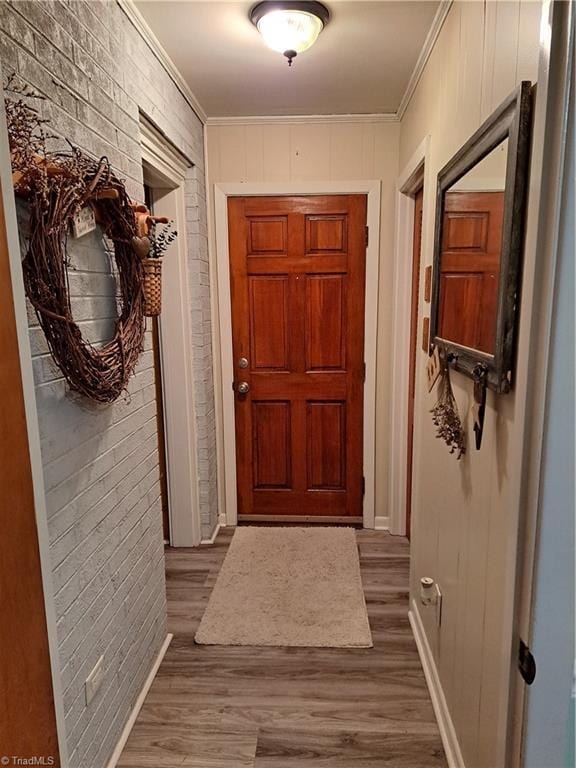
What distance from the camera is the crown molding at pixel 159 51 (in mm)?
1668

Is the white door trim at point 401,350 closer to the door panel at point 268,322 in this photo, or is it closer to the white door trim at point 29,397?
the door panel at point 268,322

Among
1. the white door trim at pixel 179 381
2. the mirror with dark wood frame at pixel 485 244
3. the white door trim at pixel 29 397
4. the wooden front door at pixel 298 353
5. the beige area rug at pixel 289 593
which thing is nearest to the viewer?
the white door trim at pixel 29 397

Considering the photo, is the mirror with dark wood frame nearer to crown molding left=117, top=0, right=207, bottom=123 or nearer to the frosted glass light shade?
the frosted glass light shade

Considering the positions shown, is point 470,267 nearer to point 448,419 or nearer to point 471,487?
point 448,419

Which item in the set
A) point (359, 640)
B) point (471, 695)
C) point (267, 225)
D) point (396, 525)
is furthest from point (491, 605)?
point (267, 225)

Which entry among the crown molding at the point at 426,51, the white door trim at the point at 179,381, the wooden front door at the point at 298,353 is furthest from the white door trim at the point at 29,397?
the wooden front door at the point at 298,353

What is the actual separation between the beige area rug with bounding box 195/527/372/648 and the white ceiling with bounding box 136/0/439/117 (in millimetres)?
2513

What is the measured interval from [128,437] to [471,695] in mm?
1330

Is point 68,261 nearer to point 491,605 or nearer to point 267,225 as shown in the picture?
point 491,605

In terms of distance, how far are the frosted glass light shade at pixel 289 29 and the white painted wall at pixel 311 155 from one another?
0.95 metres

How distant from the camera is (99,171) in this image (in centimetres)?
128

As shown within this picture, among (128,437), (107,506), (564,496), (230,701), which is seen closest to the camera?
(564,496)

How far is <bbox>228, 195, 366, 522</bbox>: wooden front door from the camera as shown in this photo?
2920 mm

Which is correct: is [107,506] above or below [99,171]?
below
